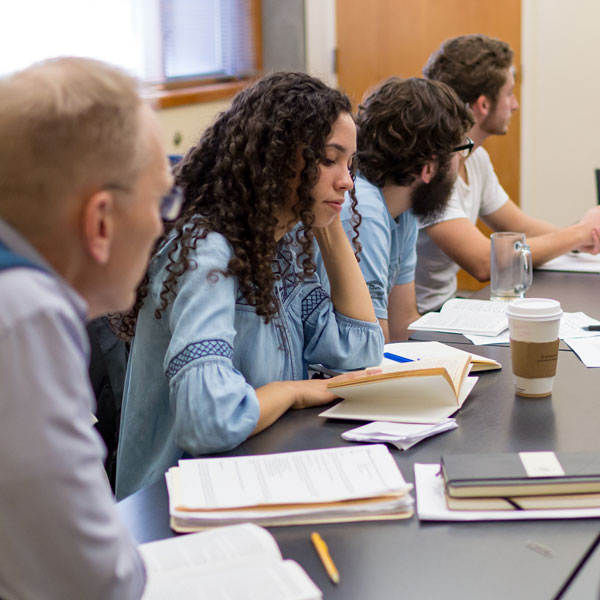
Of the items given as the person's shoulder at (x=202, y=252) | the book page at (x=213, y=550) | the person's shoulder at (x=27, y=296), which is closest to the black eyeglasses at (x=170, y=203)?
the person's shoulder at (x=27, y=296)

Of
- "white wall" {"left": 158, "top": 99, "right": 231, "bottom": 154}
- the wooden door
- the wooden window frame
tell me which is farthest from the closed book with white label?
the wooden door

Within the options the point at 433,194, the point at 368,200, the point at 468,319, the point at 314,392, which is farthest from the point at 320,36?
the point at 314,392

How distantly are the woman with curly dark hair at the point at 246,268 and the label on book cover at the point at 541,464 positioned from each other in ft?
1.42

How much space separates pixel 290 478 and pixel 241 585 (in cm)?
26

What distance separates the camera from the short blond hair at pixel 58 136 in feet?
2.10

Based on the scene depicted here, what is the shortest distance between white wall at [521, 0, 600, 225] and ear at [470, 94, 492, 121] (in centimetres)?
159

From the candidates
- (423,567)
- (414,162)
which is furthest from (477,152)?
(423,567)

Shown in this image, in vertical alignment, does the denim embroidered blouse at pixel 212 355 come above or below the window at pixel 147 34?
below

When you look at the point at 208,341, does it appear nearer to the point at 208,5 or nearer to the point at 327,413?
the point at 327,413

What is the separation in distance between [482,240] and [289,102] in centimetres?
125

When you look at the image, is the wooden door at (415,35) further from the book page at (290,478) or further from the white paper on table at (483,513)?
the white paper on table at (483,513)

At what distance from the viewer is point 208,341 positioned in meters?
1.31

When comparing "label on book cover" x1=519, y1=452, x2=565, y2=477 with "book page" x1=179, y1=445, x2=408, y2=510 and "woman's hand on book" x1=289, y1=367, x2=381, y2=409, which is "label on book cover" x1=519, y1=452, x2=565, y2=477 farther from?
"woman's hand on book" x1=289, y1=367, x2=381, y2=409

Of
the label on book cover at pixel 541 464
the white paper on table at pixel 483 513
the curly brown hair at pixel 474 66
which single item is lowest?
the white paper on table at pixel 483 513
